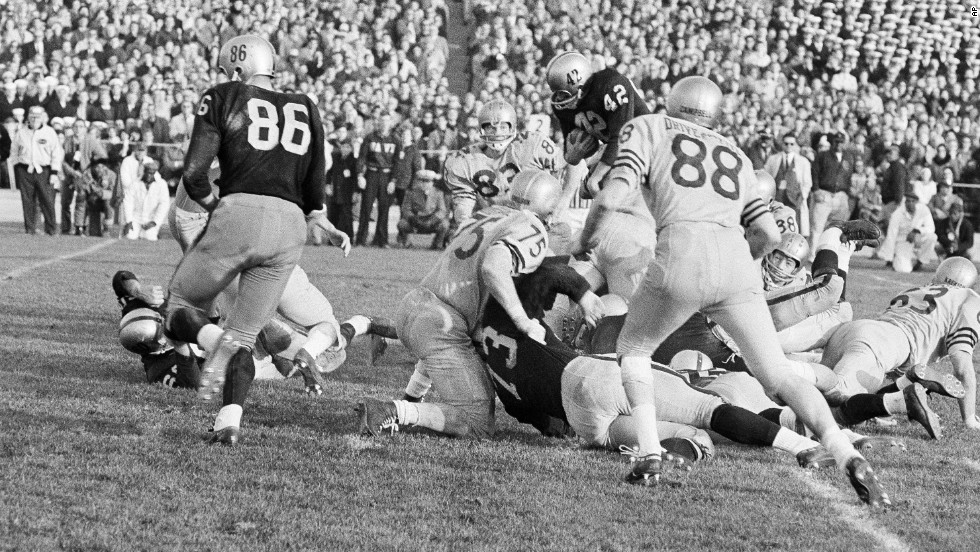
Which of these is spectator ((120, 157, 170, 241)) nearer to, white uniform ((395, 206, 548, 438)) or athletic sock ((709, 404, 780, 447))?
white uniform ((395, 206, 548, 438))

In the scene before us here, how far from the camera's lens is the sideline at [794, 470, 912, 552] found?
4.28m

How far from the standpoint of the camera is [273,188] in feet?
17.8

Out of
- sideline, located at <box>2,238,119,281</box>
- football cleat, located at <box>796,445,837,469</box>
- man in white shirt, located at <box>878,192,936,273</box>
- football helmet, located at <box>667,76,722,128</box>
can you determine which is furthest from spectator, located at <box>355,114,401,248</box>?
football cleat, located at <box>796,445,837,469</box>

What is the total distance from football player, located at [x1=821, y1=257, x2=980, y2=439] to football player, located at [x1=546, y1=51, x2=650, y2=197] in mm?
1666

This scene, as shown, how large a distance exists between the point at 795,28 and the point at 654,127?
21061mm

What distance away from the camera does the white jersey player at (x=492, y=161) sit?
28.2 ft

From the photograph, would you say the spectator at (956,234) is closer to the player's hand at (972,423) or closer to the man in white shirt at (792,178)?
the man in white shirt at (792,178)

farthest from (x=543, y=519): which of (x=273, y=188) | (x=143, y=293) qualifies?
(x=143, y=293)

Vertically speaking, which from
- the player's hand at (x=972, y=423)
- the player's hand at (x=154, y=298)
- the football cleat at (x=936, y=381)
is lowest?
the player's hand at (x=972, y=423)

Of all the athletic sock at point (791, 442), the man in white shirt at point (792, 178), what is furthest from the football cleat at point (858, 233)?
the man in white shirt at point (792, 178)

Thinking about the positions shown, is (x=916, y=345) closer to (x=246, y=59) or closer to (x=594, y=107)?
(x=594, y=107)

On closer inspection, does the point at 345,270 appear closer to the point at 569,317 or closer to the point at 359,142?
the point at 359,142

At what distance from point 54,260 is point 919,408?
10379 millimetres

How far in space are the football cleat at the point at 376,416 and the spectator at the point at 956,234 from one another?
14305 millimetres
